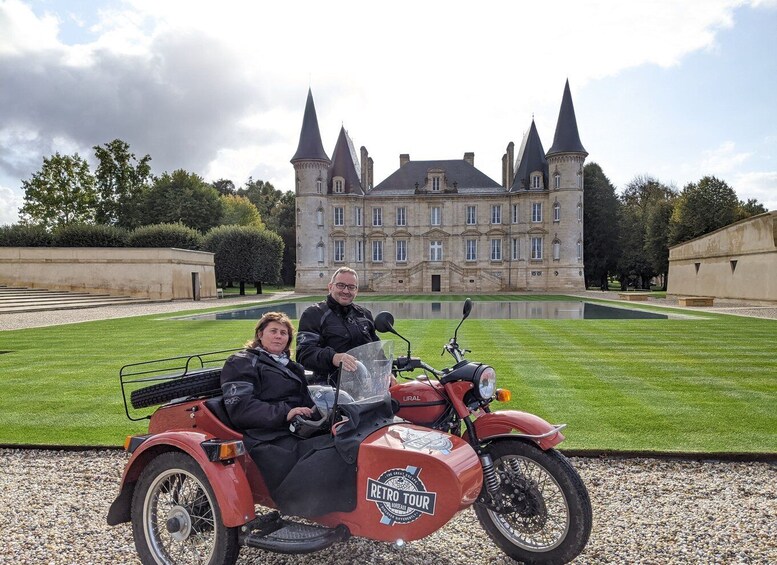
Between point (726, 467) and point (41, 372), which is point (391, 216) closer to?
point (41, 372)

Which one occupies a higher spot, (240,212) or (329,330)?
(240,212)

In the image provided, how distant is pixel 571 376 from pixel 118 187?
2326 inches

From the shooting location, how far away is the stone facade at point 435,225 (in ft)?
173

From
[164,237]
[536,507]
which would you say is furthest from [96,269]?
[536,507]

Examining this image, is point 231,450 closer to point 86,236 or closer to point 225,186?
point 86,236

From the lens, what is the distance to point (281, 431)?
11.2 feet

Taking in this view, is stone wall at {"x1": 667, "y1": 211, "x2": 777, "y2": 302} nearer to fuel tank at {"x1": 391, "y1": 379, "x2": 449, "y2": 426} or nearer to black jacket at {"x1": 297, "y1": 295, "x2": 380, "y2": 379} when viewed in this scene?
black jacket at {"x1": 297, "y1": 295, "x2": 380, "y2": 379}

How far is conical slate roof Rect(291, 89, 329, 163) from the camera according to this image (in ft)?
172

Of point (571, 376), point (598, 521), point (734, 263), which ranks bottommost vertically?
point (598, 521)

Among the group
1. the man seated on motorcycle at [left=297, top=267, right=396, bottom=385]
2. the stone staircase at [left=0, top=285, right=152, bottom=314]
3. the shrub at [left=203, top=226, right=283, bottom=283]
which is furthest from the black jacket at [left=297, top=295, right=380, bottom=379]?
the shrub at [left=203, top=226, right=283, bottom=283]

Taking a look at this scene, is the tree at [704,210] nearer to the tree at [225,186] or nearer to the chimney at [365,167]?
the chimney at [365,167]

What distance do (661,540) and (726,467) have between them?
1.84 m

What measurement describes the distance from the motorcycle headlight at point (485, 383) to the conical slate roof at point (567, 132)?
5118 centimetres

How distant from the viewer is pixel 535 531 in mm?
3328
